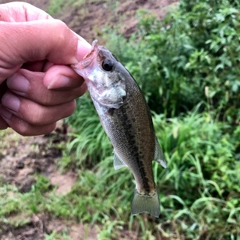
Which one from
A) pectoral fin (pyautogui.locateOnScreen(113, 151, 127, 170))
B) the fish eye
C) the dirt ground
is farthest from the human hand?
the dirt ground

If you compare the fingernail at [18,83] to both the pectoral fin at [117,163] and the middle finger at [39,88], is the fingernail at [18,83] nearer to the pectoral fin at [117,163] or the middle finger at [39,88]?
the middle finger at [39,88]

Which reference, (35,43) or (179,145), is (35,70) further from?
(179,145)

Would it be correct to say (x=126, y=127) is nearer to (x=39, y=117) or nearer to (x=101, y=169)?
(x=39, y=117)

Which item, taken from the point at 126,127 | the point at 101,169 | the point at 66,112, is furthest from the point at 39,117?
the point at 101,169

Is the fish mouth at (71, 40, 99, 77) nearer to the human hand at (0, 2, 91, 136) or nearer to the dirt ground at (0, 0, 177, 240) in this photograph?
the human hand at (0, 2, 91, 136)

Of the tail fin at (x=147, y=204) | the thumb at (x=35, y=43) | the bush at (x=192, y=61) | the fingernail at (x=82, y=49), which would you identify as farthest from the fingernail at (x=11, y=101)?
the bush at (x=192, y=61)
